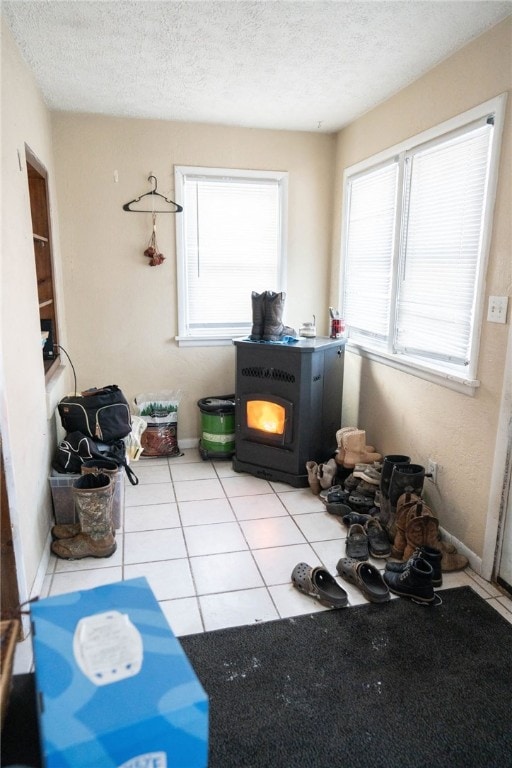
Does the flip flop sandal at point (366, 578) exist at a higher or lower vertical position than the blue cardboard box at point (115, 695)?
lower

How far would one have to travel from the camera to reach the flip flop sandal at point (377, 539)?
8.34ft

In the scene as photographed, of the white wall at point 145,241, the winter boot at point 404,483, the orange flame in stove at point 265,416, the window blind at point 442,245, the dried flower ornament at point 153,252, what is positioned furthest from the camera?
the dried flower ornament at point 153,252

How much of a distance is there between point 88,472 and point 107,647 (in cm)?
183

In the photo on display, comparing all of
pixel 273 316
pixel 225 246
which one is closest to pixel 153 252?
pixel 225 246

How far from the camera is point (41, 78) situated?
2.80m

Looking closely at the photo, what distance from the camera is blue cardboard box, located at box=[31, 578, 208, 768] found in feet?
2.52

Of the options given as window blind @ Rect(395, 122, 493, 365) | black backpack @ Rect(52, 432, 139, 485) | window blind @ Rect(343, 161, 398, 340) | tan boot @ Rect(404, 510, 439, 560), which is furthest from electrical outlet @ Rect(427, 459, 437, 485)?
black backpack @ Rect(52, 432, 139, 485)

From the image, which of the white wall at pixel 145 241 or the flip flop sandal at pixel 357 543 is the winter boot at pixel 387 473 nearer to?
the flip flop sandal at pixel 357 543

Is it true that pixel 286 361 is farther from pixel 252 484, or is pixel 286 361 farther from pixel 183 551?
pixel 183 551

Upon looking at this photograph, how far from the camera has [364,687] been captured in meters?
1.73

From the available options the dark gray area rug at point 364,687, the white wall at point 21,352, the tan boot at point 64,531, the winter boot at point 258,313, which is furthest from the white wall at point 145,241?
the dark gray area rug at point 364,687

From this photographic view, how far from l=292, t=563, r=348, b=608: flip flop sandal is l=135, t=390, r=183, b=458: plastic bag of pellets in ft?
6.03

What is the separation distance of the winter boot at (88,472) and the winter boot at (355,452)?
1.49 meters

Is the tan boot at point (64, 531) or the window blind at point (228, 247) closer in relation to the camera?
the tan boot at point (64, 531)
